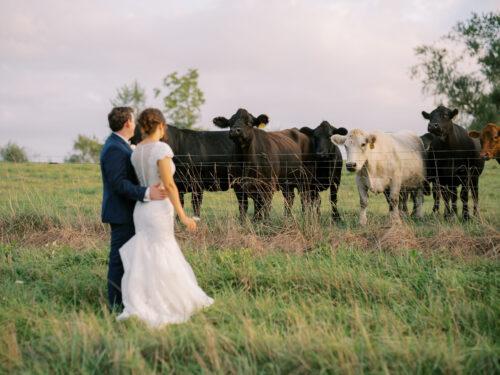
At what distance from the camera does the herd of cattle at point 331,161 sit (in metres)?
11.0

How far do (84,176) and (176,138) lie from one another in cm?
1113

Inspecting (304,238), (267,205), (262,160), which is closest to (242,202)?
(267,205)

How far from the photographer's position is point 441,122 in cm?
1130

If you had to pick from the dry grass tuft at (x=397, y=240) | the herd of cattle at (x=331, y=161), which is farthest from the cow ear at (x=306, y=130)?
the dry grass tuft at (x=397, y=240)

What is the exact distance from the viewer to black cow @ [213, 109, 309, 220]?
10.9m

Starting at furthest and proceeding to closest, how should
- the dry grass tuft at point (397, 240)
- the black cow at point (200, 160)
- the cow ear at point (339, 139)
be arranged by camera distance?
the black cow at point (200, 160)
the cow ear at point (339, 139)
the dry grass tuft at point (397, 240)

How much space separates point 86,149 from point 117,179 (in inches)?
2011

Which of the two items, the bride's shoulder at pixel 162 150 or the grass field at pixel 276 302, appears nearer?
the grass field at pixel 276 302

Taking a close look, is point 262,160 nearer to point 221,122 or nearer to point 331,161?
point 221,122

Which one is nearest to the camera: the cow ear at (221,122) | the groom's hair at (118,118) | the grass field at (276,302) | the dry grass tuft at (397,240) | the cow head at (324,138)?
the grass field at (276,302)

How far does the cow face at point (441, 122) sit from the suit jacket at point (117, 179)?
23.4ft

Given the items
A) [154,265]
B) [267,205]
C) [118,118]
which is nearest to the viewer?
[154,265]

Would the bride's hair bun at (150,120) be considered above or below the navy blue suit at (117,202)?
above

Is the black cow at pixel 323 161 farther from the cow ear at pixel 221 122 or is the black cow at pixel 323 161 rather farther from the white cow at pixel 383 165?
the cow ear at pixel 221 122
